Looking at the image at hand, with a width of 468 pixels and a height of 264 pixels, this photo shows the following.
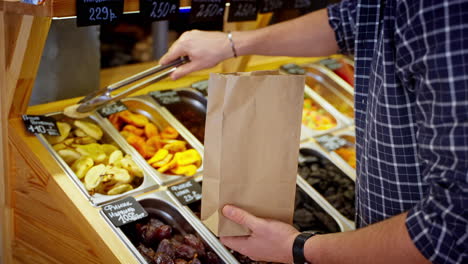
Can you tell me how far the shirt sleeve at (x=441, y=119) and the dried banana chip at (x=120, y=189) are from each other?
116cm

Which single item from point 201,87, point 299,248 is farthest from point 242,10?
point 299,248

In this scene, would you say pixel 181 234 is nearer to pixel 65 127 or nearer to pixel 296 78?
pixel 65 127

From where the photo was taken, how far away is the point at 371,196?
1.38 meters

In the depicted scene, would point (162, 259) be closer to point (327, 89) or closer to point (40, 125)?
point (40, 125)

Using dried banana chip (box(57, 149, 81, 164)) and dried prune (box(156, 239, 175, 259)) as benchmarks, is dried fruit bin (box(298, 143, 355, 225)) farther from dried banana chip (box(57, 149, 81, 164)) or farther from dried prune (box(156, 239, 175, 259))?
dried banana chip (box(57, 149, 81, 164))

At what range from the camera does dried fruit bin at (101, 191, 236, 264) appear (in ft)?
5.64

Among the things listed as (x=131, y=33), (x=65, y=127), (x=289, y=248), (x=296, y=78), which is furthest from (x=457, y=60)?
(x=131, y=33)

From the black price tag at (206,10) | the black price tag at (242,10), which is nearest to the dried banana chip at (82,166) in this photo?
the black price tag at (206,10)

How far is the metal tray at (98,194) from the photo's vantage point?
5.90 feet

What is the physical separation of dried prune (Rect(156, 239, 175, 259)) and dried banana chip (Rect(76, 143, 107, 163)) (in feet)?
1.61

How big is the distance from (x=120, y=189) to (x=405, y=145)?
1.10 metres

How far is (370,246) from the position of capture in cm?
112

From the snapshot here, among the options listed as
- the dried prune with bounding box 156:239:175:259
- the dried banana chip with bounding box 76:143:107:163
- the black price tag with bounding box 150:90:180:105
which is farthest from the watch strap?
the black price tag with bounding box 150:90:180:105

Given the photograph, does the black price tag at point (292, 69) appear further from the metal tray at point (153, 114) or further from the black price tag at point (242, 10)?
the metal tray at point (153, 114)
